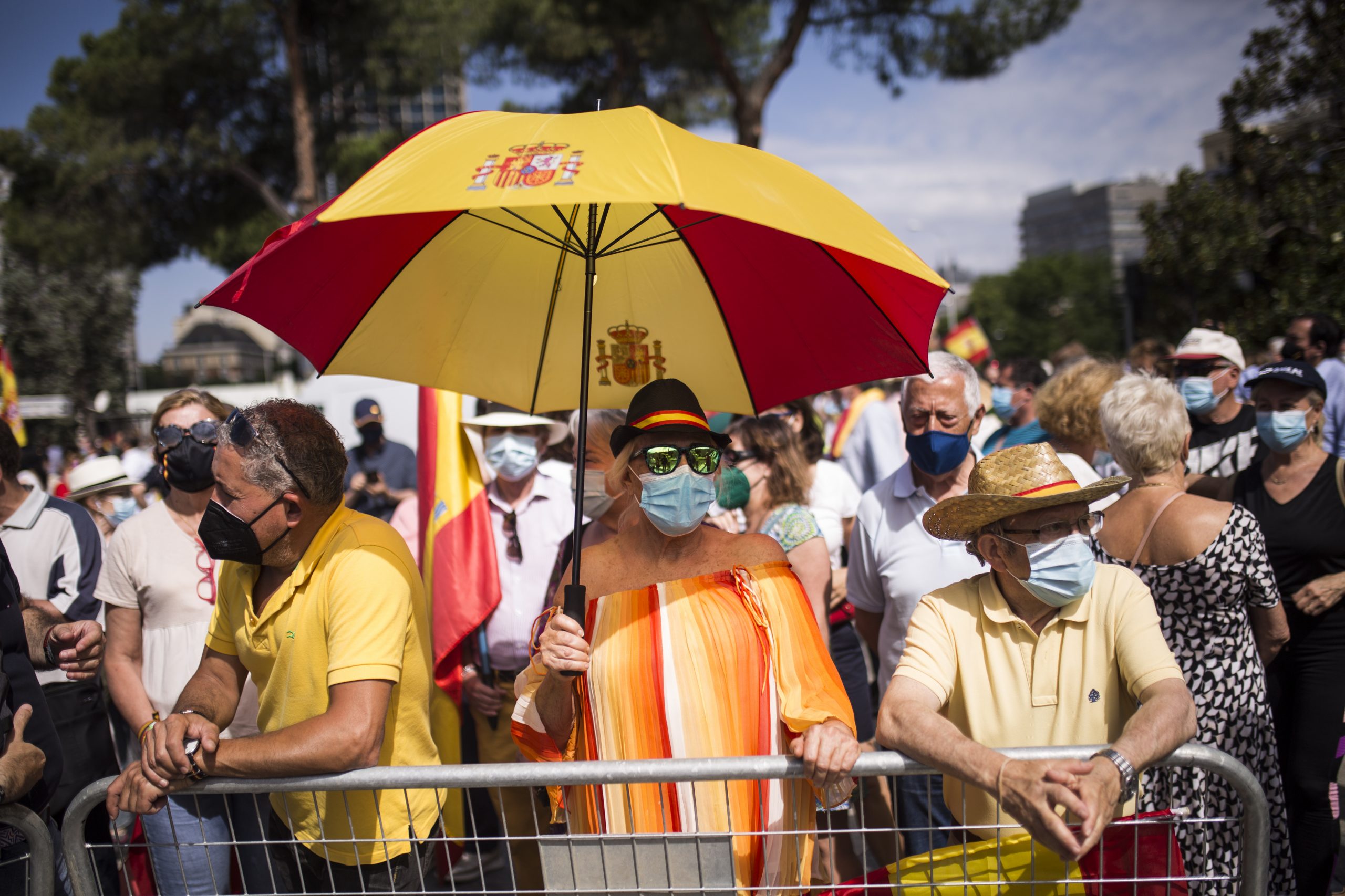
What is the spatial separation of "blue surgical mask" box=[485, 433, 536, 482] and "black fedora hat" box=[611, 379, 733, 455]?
1850mm

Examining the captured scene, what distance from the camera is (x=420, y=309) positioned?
2.99 m

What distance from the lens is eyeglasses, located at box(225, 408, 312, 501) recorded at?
2.40m

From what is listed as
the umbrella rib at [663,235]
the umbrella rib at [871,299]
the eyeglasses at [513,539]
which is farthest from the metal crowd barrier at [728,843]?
the eyeglasses at [513,539]

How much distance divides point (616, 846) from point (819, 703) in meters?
0.58

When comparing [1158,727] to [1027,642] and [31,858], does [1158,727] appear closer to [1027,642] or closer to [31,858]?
[1027,642]

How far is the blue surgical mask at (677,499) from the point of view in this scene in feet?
7.93

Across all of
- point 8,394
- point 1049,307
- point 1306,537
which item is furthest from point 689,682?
point 1049,307

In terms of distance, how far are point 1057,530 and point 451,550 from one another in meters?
2.65

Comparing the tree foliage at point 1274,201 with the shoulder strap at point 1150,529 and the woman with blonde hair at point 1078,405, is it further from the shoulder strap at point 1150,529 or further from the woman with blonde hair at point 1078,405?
the shoulder strap at point 1150,529

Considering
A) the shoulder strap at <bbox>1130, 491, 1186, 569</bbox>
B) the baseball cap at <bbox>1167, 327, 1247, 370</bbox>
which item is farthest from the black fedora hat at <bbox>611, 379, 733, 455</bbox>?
the baseball cap at <bbox>1167, 327, 1247, 370</bbox>

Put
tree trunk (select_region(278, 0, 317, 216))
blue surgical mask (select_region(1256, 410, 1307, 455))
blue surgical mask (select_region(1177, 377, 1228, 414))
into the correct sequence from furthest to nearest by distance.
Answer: tree trunk (select_region(278, 0, 317, 216)), blue surgical mask (select_region(1177, 377, 1228, 414)), blue surgical mask (select_region(1256, 410, 1307, 455))

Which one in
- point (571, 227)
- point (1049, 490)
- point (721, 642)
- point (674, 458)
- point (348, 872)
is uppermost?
point (571, 227)

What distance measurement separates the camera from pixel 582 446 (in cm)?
255

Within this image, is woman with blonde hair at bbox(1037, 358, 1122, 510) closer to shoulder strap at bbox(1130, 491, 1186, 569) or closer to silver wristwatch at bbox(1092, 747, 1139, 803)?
shoulder strap at bbox(1130, 491, 1186, 569)
